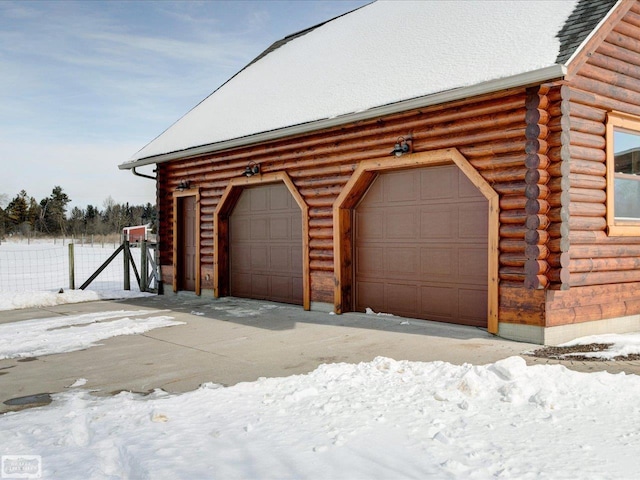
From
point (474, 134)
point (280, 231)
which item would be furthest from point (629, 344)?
point (280, 231)

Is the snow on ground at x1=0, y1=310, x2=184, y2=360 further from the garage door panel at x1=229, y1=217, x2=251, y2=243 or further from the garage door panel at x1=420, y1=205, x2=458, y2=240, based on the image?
the garage door panel at x1=420, y1=205, x2=458, y2=240

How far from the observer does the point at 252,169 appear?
10.2m

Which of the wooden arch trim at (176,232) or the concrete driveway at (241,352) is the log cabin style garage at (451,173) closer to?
the wooden arch trim at (176,232)

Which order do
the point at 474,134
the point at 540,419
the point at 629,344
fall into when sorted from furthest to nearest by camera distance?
the point at 474,134 → the point at 629,344 → the point at 540,419

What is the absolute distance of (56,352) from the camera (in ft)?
20.5

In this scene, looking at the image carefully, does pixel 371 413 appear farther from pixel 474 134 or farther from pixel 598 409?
pixel 474 134

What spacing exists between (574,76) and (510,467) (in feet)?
16.7

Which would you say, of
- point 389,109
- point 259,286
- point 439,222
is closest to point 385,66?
point 389,109

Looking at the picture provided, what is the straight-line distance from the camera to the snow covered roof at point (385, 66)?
659cm

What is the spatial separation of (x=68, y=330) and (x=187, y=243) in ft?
16.2

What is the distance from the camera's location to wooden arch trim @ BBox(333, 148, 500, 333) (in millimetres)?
6648

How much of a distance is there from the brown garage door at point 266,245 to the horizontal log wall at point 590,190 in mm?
4819

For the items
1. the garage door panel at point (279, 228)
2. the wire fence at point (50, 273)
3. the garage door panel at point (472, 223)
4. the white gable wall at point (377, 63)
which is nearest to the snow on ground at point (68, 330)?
the garage door panel at point (279, 228)

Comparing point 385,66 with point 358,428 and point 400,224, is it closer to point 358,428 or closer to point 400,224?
point 400,224
